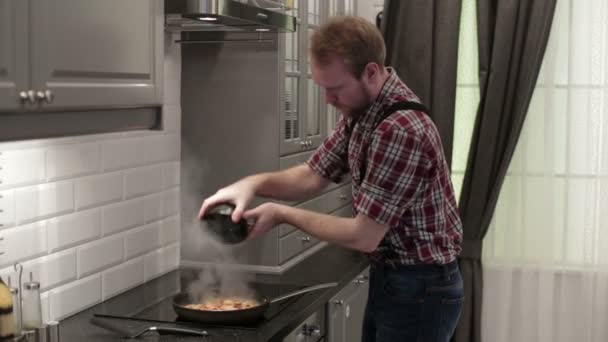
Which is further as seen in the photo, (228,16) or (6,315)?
(228,16)

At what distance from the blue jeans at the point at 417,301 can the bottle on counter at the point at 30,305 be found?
3.45 ft

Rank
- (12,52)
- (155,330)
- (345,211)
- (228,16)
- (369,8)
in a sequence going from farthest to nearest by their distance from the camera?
(369,8)
(345,211)
(228,16)
(155,330)
(12,52)

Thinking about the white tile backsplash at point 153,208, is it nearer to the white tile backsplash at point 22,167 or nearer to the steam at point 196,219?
the steam at point 196,219

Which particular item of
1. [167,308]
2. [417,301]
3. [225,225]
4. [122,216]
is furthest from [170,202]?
[417,301]

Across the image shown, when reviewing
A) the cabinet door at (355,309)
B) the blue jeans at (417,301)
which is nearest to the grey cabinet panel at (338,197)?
the cabinet door at (355,309)

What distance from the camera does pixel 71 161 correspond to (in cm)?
267

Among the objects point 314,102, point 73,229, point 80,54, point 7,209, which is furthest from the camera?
point 314,102

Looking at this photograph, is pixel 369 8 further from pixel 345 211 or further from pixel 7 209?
pixel 7 209

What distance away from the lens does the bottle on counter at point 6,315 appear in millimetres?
1965

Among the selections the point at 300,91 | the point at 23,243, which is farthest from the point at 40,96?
the point at 300,91

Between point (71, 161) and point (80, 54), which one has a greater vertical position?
point (80, 54)

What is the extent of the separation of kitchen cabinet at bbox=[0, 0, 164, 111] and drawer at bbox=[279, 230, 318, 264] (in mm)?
1253

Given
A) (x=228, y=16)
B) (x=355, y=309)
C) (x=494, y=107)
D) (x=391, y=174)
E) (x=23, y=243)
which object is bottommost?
(x=355, y=309)

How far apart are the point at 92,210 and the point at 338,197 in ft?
5.47
